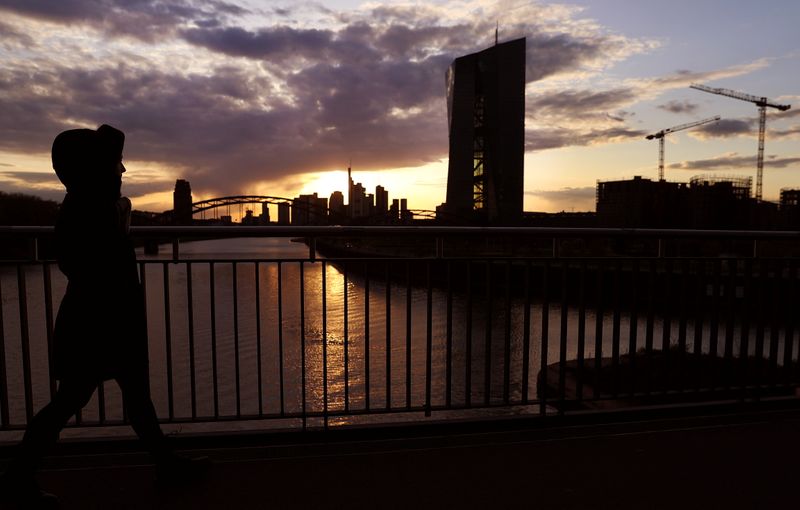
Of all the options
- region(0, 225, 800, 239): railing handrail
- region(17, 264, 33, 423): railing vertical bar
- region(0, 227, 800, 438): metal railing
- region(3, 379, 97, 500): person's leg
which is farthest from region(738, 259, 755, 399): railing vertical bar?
region(17, 264, 33, 423): railing vertical bar

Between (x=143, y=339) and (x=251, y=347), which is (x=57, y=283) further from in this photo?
(x=143, y=339)

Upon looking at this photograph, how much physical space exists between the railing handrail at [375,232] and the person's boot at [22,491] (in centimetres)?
106

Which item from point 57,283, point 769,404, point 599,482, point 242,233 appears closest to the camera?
point 599,482

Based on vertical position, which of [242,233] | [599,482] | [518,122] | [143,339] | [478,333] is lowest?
[478,333]

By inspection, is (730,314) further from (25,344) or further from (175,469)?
(25,344)

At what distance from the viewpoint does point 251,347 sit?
2539cm

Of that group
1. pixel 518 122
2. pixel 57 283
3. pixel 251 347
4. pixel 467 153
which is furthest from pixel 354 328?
pixel 518 122

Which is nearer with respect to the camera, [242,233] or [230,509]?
[230,509]

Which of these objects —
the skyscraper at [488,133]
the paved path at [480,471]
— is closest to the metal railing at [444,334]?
the paved path at [480,471]

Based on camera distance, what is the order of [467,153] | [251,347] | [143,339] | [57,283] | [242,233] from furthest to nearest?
[467,153] → [57,283] → [251,347] → [242,233] → [143,339]

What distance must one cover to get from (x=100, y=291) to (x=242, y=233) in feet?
2.68

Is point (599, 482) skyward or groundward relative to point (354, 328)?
skyward

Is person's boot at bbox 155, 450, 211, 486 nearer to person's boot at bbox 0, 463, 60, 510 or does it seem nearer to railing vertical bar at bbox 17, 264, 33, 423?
person's boot at bbox 0, 463, 60, 510

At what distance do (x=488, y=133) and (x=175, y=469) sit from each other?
356ft
